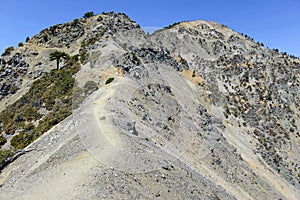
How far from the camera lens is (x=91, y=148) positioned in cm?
1994

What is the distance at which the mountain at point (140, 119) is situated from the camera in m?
19.1

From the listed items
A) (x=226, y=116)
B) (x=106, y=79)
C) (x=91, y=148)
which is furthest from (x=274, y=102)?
(x=91, y=148)

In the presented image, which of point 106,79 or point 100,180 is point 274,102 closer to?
point 106,79

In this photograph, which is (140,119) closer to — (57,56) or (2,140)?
(2,140)

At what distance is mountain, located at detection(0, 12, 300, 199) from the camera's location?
62.5 ft

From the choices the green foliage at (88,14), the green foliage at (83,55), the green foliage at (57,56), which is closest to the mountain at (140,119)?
the green foliage at (83,55)

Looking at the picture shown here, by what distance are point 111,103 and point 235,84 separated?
62871mm

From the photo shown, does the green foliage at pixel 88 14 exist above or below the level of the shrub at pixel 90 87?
above

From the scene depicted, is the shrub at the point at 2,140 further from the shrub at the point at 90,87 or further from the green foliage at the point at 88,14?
the green foliage at the point at 88,14

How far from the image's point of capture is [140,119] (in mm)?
28969

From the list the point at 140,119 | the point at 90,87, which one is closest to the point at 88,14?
the point at 90,87

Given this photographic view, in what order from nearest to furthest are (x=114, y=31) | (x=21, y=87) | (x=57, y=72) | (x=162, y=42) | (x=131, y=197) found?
(x=131, y=197), (x=57, y=72), (x=21, y=87), (x=114, y=31), (x=162, y=42)

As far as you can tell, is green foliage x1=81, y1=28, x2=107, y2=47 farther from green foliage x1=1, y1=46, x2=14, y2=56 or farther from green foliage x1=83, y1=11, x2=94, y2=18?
green foliage x1=1, y1=46, x2=14, y2=56

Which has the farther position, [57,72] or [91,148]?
[57,72]
